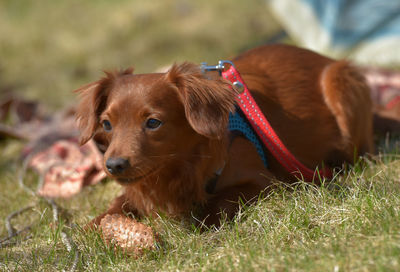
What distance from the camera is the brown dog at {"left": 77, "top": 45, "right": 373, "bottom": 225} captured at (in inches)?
97.0

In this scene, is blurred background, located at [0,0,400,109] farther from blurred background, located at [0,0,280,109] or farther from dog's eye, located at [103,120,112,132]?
dog's eye, located at [103,120,112,132]

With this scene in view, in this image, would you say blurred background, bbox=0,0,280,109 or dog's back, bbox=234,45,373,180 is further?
blurred background, bbox=0,0,280,109

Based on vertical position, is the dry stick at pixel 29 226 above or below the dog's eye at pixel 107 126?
below

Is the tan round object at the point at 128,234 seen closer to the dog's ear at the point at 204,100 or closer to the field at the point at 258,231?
the field at the point at 258,231

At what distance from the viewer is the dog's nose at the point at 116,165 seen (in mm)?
2291

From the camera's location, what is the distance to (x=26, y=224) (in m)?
3.10

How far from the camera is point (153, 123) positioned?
8.15 feet

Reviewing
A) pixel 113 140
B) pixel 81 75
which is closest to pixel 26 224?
pixel 113 140

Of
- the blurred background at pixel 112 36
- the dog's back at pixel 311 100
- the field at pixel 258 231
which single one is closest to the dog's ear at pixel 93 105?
the field at pixel 258 231

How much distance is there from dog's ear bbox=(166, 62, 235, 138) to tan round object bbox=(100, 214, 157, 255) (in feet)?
1.81

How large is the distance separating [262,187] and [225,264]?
2.68ft

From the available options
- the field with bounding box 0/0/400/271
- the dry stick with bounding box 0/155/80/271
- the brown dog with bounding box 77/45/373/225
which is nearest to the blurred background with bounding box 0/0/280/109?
the field with bounding box 0/0/400/271

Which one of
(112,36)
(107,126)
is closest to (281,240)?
(107,126)

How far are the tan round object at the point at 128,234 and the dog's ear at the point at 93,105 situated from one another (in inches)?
20.4
